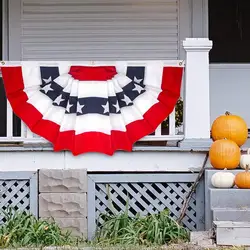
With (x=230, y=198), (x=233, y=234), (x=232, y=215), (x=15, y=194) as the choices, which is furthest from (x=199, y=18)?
(x=233, y=234)

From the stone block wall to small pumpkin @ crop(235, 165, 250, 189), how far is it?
64.6 inches

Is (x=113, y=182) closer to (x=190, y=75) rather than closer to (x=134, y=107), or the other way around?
(x=134, y=107)

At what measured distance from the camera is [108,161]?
7031 mm

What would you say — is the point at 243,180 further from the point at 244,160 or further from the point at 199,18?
the point at 199,18

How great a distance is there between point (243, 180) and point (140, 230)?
117cm

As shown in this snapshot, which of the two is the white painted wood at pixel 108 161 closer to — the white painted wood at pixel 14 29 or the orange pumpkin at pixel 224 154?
the orange pumpkin at pixel 224 154

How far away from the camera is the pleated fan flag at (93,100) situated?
274 inches

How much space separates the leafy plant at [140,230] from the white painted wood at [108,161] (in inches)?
20.2

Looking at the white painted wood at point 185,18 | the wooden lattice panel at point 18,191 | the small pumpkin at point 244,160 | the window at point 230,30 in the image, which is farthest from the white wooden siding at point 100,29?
the small pumpkin at point 244,160

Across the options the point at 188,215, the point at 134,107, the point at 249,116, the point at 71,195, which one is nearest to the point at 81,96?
the point at 134,107

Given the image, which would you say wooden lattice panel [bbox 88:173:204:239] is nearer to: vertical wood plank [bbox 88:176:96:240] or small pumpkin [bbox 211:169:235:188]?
vertical wood plank [bbox 88:176:96:240]

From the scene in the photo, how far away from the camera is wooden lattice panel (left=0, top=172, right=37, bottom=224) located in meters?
7.02

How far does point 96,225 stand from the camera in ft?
23.1

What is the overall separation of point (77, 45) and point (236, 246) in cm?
423
